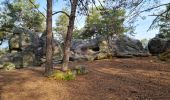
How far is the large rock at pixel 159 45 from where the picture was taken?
2644 cm

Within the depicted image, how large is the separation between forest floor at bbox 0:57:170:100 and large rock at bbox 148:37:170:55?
13190mm

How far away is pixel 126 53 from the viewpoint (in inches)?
902

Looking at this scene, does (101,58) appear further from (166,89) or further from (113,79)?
(166,89)

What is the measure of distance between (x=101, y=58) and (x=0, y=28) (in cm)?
2107

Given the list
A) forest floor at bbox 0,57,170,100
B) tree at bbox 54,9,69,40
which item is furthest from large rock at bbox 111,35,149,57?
tree at bbox 54,9,69,40

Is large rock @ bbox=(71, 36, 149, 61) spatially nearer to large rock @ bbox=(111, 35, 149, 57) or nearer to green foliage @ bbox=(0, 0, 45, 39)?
large rock @ bbox=(111, 35, 149, 57)

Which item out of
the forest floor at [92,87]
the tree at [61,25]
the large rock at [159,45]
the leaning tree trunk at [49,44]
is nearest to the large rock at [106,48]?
the large rock at [159,45]

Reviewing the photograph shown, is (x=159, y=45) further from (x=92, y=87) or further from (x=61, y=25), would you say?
(x=61, y=25)

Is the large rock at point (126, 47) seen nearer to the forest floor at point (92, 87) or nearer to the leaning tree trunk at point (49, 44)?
the forest floor at point (92, 87)

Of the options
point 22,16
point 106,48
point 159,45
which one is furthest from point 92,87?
point 22,16

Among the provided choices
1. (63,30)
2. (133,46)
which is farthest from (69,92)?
(63,30)

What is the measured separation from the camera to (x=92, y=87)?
35.8ft

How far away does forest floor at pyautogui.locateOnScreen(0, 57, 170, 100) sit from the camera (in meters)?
9.66

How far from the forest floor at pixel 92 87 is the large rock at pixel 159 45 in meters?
13.2
